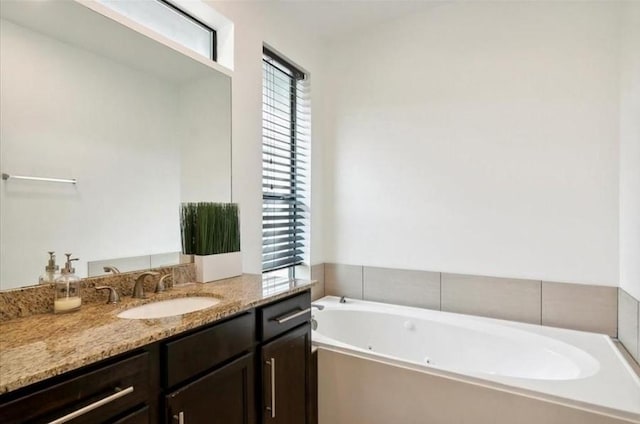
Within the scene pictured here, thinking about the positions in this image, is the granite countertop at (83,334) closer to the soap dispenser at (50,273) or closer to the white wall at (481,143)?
the soap dispenser at (50,273)

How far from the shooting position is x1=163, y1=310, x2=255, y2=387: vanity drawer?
3.29 ft

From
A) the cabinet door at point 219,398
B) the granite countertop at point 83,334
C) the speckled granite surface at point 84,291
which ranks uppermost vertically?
the speckled granite surface at point 84,291

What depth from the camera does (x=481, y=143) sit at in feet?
7.56

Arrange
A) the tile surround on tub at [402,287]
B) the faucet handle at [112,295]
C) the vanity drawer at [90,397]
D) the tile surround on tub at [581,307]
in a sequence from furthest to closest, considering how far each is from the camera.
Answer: the tile surround on tub at [402,287], the tile surround on tub at [581,307], the faucet handle at [112,295], the vanity drawer at [90,397]

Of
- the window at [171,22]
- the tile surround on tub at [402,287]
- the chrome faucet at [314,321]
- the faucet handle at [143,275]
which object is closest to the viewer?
the faucet handle at [143,275]

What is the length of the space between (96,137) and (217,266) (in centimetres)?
78

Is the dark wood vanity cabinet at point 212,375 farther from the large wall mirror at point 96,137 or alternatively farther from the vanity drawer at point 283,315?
the large wall mirror at point 96,137

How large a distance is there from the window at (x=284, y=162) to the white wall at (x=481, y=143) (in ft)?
0.91

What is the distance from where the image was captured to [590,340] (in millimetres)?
1912

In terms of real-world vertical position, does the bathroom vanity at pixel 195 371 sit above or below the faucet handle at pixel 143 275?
below

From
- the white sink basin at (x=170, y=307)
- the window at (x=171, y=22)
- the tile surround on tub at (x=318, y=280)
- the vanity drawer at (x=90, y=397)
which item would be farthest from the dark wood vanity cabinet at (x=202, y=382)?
the window at (x=171, y=22)

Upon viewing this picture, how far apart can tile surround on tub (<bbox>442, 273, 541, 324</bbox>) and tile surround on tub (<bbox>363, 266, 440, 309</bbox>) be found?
0.27 ft

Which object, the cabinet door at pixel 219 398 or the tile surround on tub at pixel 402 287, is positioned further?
the tile surround on tub at pixel 402 287

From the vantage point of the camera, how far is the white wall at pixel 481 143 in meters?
2.02
